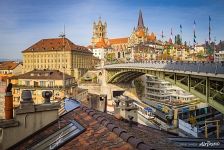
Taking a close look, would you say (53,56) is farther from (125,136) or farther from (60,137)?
(125,136)

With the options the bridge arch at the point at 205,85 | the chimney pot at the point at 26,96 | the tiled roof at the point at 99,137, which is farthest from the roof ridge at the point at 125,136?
the bridge arch at the point at 205,85

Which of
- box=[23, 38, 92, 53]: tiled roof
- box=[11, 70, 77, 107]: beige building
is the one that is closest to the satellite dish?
box=[11, 70, 77, 107]: beige building

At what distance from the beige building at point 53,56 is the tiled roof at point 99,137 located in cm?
10999

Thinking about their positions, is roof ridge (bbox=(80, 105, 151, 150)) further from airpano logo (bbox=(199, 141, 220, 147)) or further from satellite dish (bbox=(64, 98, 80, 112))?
airpano logo (bbox=(199, 141, 220, 147))

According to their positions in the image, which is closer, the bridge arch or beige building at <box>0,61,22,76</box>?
the bridge arch

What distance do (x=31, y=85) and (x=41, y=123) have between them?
219ft

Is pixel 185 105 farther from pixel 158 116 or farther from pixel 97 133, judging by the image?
pixel 97 133

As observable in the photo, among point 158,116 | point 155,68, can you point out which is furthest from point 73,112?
point 158,116

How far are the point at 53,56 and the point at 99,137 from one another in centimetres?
12151

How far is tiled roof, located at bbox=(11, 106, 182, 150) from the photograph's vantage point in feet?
27.6

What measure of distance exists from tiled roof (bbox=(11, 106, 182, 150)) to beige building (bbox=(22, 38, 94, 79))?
361 ft

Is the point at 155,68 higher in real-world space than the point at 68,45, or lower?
lower

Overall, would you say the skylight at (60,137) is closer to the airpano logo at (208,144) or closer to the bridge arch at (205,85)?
the airpano logo at (208,144)

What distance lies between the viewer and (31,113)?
37.7ft
